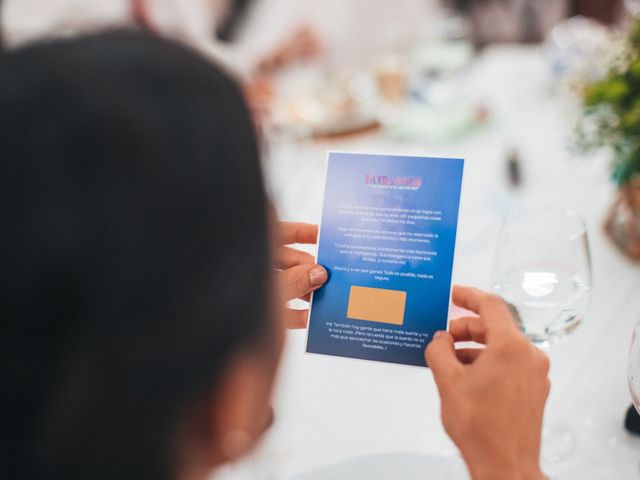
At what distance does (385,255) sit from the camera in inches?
27.0

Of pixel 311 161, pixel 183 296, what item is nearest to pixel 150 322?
pixel 183 296

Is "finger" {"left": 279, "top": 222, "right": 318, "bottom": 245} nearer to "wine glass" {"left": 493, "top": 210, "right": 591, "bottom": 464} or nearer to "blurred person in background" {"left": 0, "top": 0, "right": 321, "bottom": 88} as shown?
"wine glass" {"left": 493, "top": 210, "right": 591, "bottom": 464}

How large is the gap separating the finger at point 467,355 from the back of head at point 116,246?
0.32 m

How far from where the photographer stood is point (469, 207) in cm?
122

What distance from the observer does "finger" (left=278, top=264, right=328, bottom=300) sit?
→ 68cm

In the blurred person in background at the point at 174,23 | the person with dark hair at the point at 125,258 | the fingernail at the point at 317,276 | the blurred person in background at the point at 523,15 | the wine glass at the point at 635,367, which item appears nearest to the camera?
the person with dark hair at the point at 125,258

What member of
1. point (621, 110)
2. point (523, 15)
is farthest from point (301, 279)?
point (523, 15)

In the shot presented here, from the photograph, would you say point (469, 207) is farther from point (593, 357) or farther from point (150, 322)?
point (150, 322)

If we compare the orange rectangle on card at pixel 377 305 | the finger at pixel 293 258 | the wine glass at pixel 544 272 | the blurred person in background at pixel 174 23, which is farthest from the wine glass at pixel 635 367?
the blurred person in background at pixel 174 23

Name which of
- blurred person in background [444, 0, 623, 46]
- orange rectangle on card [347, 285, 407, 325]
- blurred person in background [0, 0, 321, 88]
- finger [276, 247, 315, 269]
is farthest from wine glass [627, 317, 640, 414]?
blurred person in background [444, 0, 623, 46]

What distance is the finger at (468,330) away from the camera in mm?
668

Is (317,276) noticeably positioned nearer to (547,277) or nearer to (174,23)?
(547,277)

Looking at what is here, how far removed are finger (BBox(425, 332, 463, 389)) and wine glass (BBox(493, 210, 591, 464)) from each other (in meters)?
0.13

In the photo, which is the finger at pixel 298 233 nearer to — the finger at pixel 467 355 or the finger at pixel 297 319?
the finger at pixel 297 319
